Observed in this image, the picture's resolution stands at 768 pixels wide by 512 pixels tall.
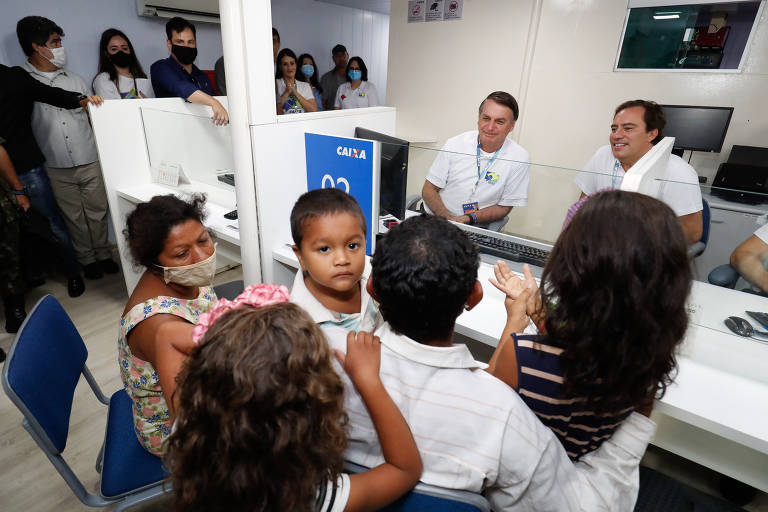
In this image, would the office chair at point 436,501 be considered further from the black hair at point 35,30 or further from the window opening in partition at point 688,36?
the window opening in partition at point 688,36

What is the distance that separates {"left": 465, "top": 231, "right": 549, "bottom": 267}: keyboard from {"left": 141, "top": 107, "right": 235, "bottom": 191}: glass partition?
4.99ft

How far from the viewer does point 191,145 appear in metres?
2.40

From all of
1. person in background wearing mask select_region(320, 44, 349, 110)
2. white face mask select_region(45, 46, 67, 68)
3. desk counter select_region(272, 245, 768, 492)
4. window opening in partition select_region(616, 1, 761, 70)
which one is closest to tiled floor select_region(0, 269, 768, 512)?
desk counter select_region(272, 245, 768, 492)

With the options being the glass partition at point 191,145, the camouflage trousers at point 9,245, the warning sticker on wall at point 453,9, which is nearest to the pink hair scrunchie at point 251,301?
the glass partition at point 191,145

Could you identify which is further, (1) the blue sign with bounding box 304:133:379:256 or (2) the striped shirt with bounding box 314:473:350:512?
(1) the blue sign with bounding box 304:133:379:256

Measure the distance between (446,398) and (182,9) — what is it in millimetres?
4182

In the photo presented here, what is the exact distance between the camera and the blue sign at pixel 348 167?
5.08ft

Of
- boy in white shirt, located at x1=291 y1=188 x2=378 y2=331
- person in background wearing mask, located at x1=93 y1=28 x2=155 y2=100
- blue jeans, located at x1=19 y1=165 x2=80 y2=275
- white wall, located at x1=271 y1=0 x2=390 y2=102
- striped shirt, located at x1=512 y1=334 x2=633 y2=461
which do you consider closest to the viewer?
striped shirt, located at x1=512 y1=334 x2=633 y2=461

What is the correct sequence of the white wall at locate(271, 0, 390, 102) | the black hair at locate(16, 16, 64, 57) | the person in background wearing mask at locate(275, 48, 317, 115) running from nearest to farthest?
the black hair at locate(16, 16, 64, 57) → the person in background wearing mask at locate(275, 48, 317, 115) → the white wall at locate(271, 0, 390, 102)

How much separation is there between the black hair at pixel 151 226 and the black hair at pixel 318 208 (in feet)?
1.06

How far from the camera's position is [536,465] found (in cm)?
69

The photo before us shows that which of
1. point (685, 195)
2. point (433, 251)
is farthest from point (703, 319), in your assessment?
point (433, 251)

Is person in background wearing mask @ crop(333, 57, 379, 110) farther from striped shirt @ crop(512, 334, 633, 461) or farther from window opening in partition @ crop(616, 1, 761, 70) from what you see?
striped shirt @ crop(512, 334, 633, 461)

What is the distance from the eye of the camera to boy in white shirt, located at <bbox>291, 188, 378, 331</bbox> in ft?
3.62
